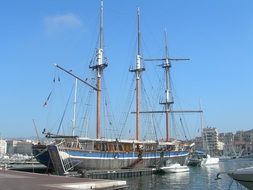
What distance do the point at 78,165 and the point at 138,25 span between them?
41582 mm

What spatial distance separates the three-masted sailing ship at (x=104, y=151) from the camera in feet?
210

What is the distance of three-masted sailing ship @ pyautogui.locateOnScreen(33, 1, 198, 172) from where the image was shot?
63875 mm

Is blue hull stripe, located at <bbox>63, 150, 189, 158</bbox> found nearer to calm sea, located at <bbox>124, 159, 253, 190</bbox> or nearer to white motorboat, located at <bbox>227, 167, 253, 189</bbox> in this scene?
calm sea, located at <bbox>124, 159, 253, 190</bbox>

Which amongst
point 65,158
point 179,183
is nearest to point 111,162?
point 65,158

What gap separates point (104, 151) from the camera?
70.7 metres

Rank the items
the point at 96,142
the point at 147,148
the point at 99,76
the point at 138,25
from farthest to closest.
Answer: the point at 138,25, the point at 147,148, the point at 99,76, the point at 96,142

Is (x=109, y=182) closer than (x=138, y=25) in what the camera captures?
Yes

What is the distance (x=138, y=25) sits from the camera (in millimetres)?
96000

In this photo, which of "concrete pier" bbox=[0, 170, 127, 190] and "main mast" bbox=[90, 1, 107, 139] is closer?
"concrete pier" bbox=[0, 170, 127, 190]

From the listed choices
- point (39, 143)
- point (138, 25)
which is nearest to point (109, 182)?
point (39, 143)

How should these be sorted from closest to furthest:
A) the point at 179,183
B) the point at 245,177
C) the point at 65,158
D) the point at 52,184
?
the point at 245,177 → the point at 52,184 → the point at 179,183 → the point at 65,158

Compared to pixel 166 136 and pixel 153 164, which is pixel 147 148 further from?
pixel 166 136

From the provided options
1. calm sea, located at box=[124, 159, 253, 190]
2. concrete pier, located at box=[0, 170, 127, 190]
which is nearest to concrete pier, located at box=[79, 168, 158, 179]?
calm sea, located at box=[124, 159, 253, 190]

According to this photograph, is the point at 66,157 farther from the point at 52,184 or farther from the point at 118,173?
the point at 52,184
